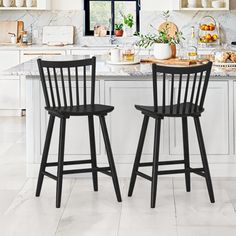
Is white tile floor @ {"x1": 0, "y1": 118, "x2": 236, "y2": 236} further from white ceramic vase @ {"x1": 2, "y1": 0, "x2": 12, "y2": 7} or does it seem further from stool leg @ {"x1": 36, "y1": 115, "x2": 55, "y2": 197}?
white ceramic vase @ {"x1": 2, "y1": 0, "x2": 12, "y2": 7}

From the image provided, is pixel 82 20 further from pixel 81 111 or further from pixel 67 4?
pixel 81 111

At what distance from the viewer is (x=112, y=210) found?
13.5 ft

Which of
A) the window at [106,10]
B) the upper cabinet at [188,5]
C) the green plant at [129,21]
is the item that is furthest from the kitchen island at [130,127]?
the window at [106,10]

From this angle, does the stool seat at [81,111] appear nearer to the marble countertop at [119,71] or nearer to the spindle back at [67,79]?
the spindle back at [67,79]

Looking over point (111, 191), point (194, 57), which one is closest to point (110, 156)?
point (111, 191)

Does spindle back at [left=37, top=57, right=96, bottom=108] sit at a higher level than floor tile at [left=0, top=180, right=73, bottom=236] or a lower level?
higher

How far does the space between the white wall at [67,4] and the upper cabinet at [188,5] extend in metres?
0.85

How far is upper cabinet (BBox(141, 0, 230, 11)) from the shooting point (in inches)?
316

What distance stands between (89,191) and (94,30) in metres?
4.29

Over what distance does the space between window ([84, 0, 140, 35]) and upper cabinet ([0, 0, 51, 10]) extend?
0.65m

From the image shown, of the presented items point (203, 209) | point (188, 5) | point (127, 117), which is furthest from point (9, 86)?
point (203, 209)

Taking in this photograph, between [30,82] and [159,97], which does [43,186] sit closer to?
[30,82]

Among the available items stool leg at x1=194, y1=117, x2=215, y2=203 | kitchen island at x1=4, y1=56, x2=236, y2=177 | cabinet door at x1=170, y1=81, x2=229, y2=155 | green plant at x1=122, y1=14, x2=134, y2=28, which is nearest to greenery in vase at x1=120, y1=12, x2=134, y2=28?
green plant at x1=122, y1=14, x2=134, y2=28

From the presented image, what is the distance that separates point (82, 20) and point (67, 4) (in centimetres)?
29
